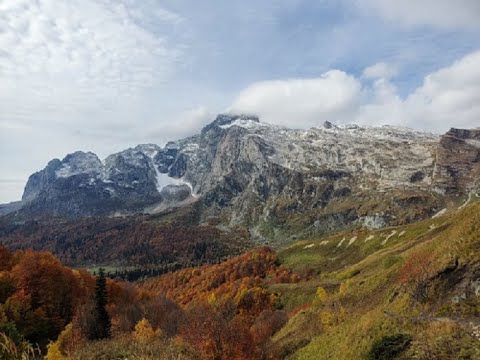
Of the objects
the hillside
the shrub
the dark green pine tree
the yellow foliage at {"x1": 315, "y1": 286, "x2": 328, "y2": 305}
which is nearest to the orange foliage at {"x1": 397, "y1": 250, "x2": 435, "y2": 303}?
the hillside

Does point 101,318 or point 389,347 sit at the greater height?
point 389,347

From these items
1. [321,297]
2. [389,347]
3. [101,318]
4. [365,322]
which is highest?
[389,347]

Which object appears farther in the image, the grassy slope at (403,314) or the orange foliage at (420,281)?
the orange foliage at (420,281)

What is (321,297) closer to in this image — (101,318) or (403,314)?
(101,318)

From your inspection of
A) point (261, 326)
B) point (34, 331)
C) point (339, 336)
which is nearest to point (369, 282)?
point (339, 336)

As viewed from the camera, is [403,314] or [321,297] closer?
[403,314]

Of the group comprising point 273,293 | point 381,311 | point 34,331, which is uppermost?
point 381,311

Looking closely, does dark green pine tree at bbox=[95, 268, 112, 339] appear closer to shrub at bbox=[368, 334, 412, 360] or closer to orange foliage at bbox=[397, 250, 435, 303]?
orange foliage at bbox=[397, 250, 435, 303]

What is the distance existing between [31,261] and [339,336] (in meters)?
81.2

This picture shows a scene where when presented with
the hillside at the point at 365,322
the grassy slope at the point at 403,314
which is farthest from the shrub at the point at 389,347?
the grassy slope at the point at 403,314

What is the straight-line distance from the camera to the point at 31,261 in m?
92.7

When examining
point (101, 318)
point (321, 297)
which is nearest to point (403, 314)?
point (321, 297)

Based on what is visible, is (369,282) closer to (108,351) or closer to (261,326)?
(261,326)

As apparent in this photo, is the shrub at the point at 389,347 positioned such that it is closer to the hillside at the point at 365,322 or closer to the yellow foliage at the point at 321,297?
the hillside at the point at 365,322
